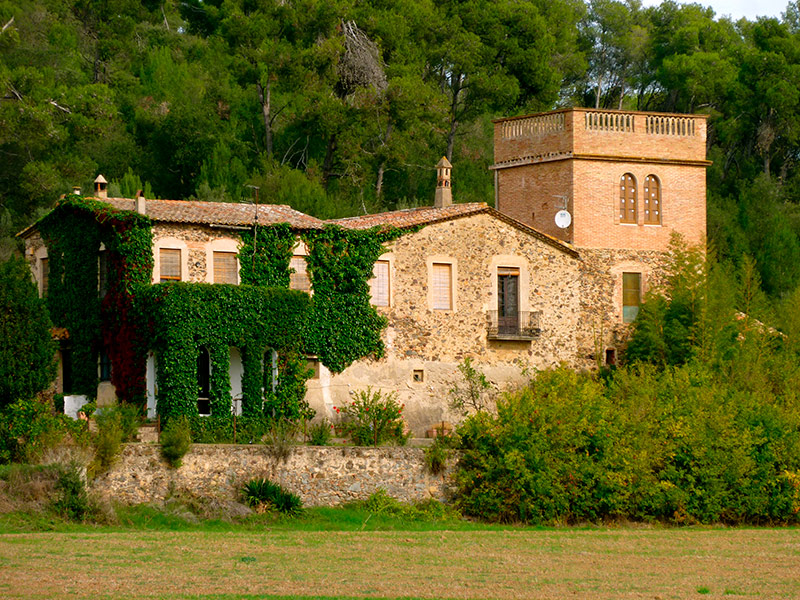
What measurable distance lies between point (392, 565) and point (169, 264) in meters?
12.5

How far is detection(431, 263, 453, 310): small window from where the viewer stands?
36.5m

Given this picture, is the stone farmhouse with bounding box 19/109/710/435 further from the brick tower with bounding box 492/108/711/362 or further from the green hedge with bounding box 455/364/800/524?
the green hedge with bounding box 455/364/800/524

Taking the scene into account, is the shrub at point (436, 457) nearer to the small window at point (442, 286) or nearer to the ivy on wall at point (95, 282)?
the small window at point (442, 286)

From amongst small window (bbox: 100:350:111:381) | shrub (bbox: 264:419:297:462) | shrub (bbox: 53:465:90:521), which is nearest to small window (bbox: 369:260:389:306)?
shrub (bbox: 264:419:297:462)

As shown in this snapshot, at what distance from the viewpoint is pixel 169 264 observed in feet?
110

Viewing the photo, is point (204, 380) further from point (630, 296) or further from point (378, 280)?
point (630, 296)

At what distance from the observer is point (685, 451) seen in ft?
108

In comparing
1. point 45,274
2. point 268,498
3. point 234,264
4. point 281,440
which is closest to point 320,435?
point 281,440

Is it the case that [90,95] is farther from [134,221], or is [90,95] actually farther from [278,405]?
[278,405]

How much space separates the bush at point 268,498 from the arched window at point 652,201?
14705mm

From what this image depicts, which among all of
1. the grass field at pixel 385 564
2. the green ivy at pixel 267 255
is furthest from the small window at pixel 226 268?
the grass field at pixel 385 564

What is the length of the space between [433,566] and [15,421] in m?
10.2

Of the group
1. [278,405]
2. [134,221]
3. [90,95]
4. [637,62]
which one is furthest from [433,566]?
[637,62]

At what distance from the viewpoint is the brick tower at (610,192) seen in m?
38.9
